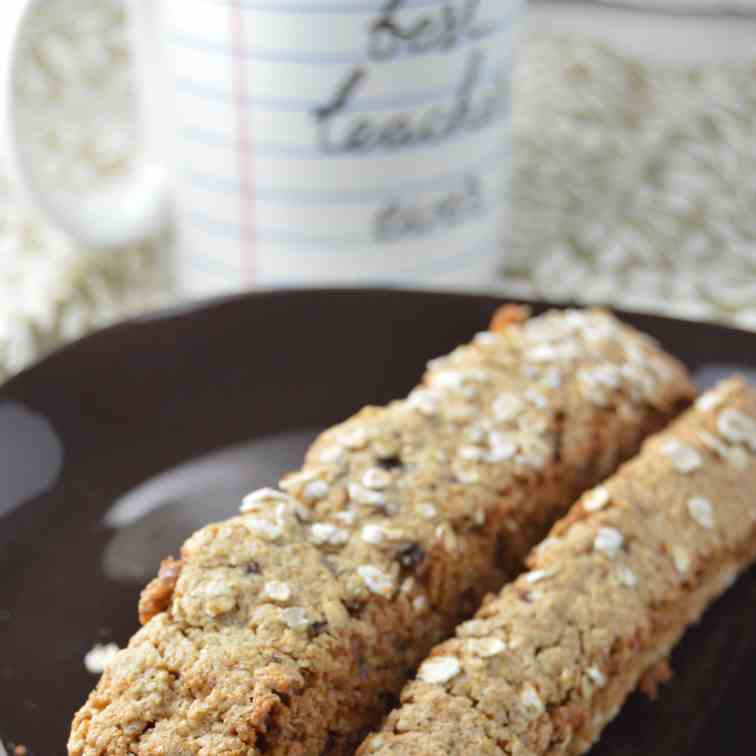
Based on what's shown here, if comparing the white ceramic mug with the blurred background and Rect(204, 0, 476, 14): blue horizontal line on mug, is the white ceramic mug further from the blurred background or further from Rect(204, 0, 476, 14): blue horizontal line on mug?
the blurred background

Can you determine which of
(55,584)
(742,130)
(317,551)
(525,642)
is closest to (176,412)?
(55,584)

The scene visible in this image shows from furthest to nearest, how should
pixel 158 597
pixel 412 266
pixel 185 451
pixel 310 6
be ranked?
pixel 412 266, pixel 310 6, pixel 185 451, pixel 158 597

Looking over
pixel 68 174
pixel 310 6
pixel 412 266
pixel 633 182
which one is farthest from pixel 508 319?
pixel 68 174

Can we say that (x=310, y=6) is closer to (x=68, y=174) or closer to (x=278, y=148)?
(x=278, y=148)

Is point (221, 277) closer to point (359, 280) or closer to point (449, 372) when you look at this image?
point (359, 280)

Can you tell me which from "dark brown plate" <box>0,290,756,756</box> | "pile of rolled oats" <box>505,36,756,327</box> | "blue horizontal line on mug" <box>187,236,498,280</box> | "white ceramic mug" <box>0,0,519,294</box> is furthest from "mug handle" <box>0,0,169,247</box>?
"pile of rolled oats" <box>505,36,756,327</box>

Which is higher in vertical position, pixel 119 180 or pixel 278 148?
pixel 278 148

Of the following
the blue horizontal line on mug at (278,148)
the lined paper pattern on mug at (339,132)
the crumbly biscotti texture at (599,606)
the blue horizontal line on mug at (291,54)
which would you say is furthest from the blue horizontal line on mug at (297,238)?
the crumbly biscotti texture at (599,606)
